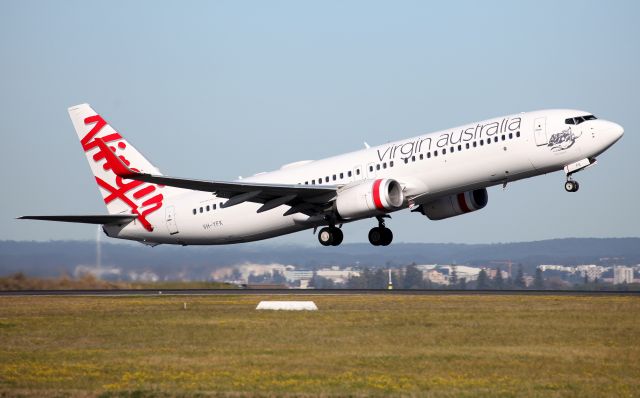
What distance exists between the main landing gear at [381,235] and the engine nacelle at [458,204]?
2.24 m

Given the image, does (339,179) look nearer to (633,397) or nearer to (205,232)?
(205,232)

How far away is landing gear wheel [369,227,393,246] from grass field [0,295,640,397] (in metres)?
13.7

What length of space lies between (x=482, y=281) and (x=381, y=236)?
15719 mm

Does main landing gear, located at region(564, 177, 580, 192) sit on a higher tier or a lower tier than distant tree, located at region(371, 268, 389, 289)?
higher

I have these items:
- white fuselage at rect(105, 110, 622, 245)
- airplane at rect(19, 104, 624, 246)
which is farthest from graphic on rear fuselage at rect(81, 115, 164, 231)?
white fuselage at rect(105, 110, 622, 245)

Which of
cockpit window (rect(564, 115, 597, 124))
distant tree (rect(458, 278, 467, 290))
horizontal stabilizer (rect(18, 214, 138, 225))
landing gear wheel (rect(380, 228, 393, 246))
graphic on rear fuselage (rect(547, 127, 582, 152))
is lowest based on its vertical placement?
distant tree (rect(458, 278, 467, 290))

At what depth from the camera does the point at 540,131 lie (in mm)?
37812

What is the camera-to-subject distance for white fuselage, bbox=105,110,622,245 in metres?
37.8

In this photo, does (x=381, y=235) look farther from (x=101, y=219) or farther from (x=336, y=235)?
(x=101, y=219)

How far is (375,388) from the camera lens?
55.5 feet

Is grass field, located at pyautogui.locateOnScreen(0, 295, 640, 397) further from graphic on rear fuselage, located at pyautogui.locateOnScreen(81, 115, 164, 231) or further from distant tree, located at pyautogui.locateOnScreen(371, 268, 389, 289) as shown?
distant tree, located at pyautogui.locateOnScreen(371, 268, 389, 289)

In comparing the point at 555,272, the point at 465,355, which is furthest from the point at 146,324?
the point at 555,272

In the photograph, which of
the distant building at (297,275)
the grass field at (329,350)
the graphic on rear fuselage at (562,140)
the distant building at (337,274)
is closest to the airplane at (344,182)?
the graphic on rear fuselage at (562,140)

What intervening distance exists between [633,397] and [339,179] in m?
26.7
